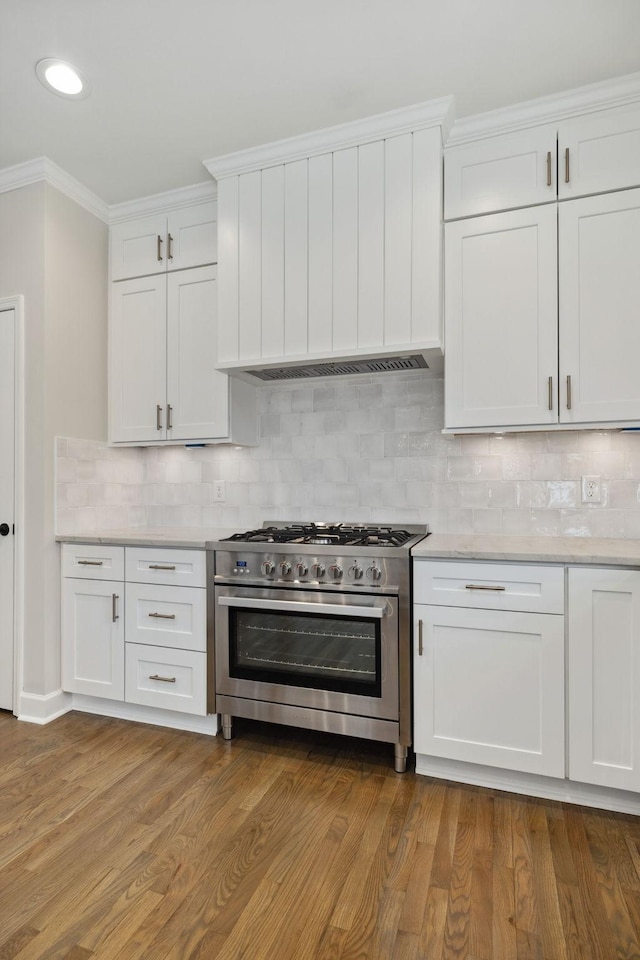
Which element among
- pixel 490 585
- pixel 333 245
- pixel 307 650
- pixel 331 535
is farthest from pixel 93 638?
pixel 333 245

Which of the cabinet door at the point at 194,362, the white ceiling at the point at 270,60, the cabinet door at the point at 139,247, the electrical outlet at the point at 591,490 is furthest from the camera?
the cabinet door at the point at 139,247

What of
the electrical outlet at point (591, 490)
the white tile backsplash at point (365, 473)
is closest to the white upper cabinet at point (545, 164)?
the white tile backsplash at point (365, 473)

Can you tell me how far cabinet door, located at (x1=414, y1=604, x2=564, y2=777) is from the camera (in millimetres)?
1984

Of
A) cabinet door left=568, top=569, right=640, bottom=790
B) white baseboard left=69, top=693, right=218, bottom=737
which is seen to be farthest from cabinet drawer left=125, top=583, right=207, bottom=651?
cabinet door left=568, top=569, right=640, bottom=790

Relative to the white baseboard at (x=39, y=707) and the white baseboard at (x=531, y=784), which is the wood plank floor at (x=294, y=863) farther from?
the white baseboard at (x=39, y=707)

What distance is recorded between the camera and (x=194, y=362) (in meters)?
2.93

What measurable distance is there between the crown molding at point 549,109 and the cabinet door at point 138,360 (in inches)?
68.4

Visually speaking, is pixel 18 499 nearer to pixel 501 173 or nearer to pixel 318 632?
pixel 318 632

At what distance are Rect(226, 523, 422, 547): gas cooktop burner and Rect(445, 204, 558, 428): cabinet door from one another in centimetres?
60

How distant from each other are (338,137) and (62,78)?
3.79ft

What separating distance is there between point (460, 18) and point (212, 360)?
177cm

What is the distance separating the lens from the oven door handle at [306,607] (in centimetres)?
218

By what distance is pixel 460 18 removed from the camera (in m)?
1.85

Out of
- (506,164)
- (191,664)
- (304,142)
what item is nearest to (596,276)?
(506,164)
